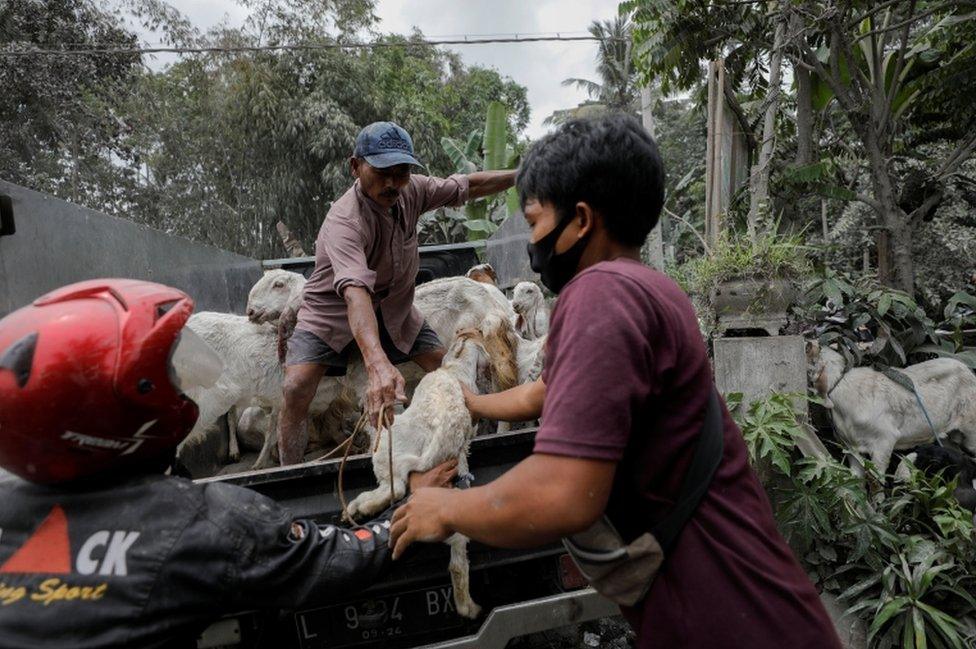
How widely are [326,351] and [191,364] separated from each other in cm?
173

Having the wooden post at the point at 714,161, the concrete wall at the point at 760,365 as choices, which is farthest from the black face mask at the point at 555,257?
the wooden post at the point at 714,161

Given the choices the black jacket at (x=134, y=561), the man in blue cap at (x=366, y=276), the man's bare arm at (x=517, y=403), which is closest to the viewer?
the black jacket at (x=134, y=561)

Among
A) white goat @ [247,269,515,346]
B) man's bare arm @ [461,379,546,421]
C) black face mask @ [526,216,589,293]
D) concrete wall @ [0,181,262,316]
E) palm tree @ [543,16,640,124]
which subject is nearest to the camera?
black face mask @ [526,216,589,293]

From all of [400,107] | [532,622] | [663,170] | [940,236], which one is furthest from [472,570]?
[400,107]

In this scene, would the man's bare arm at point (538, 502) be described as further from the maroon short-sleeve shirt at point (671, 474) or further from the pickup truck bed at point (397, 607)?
the pickup truck bed at point (397, 607)

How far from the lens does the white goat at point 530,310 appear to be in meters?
4.15

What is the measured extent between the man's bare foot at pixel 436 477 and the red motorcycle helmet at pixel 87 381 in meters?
0.88

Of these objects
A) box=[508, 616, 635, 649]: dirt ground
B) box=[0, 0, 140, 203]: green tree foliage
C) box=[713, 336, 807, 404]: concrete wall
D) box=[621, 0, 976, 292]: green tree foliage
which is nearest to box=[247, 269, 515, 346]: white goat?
box=[713, 336, 807, 404]: concrete wall

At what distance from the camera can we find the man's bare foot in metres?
2.02

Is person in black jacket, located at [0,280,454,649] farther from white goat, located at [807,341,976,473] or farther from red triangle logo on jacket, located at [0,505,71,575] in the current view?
white goat, located at [807,341,976,473]

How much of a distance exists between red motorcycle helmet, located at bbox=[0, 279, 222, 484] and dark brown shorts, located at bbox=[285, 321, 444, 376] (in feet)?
5.83

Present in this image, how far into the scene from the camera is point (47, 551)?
1.21 m

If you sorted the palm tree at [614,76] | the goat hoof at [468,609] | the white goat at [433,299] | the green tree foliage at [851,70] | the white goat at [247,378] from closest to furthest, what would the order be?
1. the goat hoof at [468,609]
2. the white goat at [247,378]
3. the white goat at [433,299]
4. the green tree foliage at [851,70]
5. the palm tree at [614,76]

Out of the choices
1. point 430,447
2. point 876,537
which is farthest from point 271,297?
point 876,537
